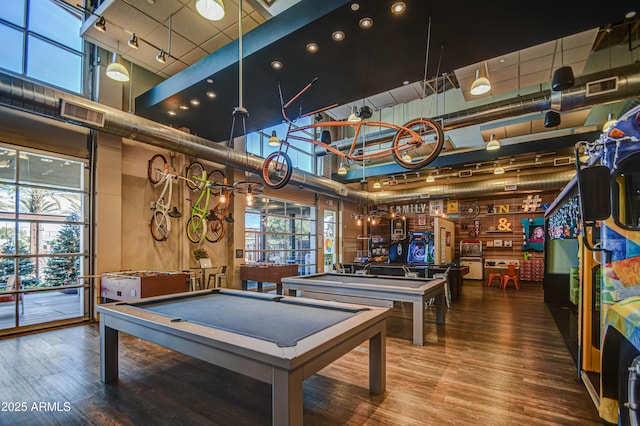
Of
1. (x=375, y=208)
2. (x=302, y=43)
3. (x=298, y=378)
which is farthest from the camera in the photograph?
(x=375, y=208)

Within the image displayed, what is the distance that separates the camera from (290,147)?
10719 mm

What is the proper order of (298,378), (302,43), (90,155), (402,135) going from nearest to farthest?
(298,378) → (302,43) → (402,135) → (90,155)

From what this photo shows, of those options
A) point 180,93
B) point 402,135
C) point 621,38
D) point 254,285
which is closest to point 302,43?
point 402,135

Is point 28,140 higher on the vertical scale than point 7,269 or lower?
Answer: higher

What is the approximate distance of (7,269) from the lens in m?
5.10

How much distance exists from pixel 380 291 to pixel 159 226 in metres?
5.12

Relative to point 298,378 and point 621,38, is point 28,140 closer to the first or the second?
point 298,378

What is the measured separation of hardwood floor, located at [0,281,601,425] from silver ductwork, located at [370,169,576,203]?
6.85 meters

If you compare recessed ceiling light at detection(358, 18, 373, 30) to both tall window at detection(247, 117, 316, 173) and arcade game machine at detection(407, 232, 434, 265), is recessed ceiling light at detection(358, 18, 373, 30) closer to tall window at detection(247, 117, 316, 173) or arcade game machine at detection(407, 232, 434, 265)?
tall window at detection(247, 117, 316, 173)

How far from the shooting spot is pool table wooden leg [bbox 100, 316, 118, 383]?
3.05 meters

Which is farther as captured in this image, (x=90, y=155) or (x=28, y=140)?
(x=90, y=155)

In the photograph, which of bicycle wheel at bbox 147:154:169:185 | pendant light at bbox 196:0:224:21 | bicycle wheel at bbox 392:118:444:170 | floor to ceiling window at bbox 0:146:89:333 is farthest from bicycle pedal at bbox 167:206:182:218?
bicycle wheel at bbox 392:118:444:170

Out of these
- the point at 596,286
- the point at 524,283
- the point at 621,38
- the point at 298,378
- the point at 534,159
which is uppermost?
the point at 621,38

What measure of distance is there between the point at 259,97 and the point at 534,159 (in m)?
9.63
